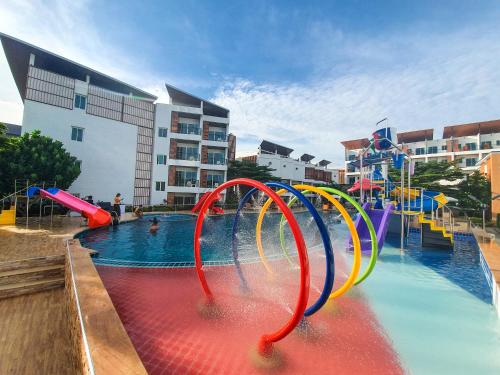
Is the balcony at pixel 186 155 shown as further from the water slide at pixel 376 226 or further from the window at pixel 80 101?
the water slide at pixel 376 226

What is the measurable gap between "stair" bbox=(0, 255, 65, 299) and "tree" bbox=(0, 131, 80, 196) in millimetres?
14222

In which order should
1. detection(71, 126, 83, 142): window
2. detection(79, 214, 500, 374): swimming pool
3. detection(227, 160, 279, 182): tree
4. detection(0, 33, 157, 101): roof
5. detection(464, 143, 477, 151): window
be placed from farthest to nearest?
detection(464, 143, 477, 151): window
detection(227, 160, 279, 182): tree
detection(71, 126, 83, 142): window
detection(0, 33, 157, 101): roof
detection(79, 214, 500, 374): swimming pool

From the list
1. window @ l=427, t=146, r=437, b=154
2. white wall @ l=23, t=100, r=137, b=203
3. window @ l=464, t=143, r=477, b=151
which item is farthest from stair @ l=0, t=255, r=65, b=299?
window @ l=464, t=143, r=477, b=151

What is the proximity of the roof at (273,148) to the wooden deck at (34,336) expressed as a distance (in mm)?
46531

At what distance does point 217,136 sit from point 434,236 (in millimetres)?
27660

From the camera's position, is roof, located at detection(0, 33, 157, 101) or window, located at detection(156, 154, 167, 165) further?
window, located at detection(156, 154, 167, 165)

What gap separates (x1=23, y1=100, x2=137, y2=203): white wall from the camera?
23.6 m

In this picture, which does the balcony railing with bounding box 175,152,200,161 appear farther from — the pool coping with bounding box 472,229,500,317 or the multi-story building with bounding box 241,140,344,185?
the pool coping with bounding box 472,229,500,317

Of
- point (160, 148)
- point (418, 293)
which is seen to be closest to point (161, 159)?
point (160, 148)

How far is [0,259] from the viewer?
7621 millimetres

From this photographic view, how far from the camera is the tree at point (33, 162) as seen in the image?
1742 cm

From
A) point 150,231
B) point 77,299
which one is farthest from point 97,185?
point 77,299

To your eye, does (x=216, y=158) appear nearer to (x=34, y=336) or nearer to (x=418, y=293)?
(x=418, y=293)

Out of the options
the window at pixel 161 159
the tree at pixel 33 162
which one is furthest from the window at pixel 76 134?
the window at pixel 161 159
